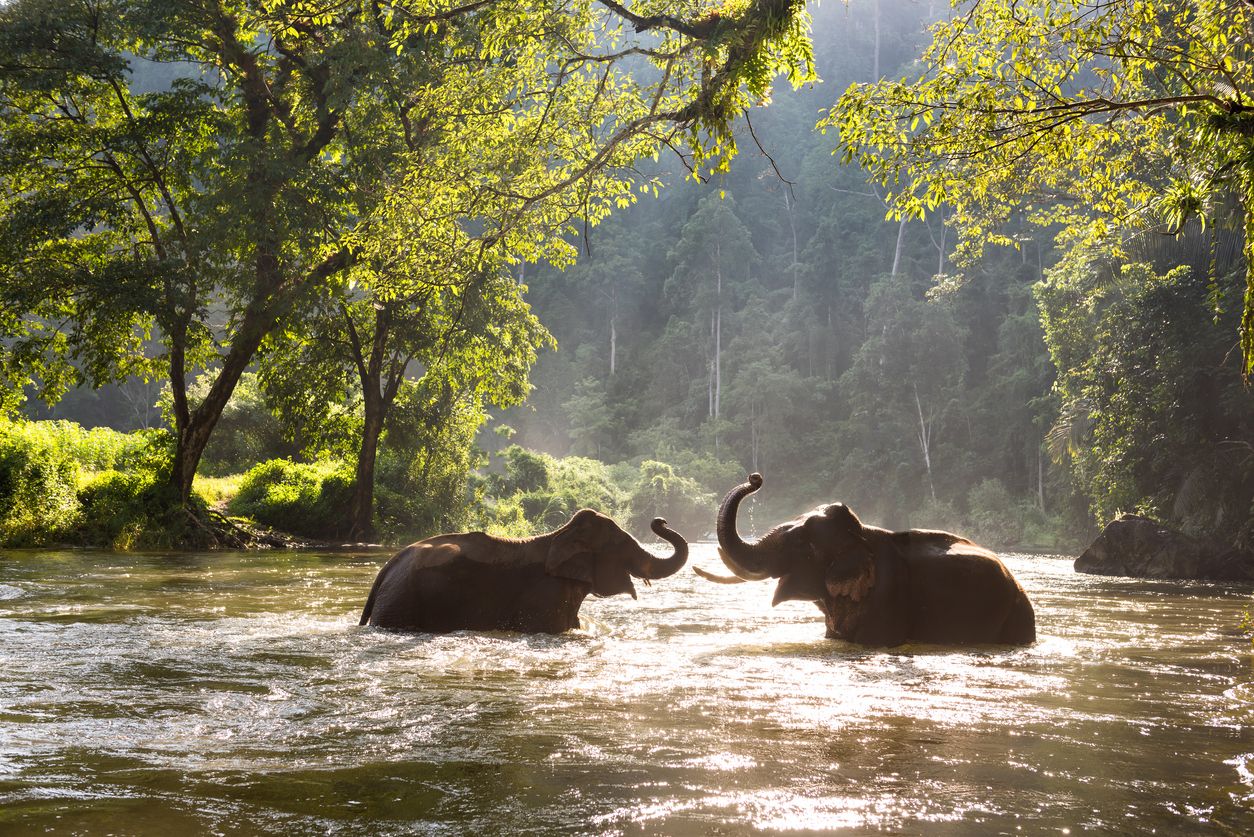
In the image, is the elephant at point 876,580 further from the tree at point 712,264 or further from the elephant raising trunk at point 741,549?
the tree at point 712,264

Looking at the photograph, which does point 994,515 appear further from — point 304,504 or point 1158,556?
point 304,504

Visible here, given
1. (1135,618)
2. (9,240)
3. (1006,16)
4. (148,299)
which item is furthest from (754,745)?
(9,240)

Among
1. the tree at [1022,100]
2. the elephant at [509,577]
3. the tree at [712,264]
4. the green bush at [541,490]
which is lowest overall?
the elephant at [509,577]

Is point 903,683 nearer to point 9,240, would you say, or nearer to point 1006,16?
point 1006,16

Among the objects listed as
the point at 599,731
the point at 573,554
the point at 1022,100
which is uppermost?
the point at 1022,100

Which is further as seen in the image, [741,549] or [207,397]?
[207,397]

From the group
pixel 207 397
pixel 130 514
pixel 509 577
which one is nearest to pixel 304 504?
pixel 207 397

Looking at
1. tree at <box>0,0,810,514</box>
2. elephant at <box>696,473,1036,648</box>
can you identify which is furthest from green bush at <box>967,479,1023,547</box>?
elephant at <box>696,473,1036,648</box>

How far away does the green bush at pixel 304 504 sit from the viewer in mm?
24906

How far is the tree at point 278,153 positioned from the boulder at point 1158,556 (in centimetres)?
1200

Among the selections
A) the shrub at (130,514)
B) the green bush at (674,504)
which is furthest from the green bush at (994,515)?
the shrub at (130,514)

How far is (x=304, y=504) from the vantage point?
25188 millimetres

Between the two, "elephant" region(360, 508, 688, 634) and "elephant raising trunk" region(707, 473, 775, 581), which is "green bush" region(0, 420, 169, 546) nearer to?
"elephant" region(360, 508, 688, 634)

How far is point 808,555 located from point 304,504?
19.4 metres
